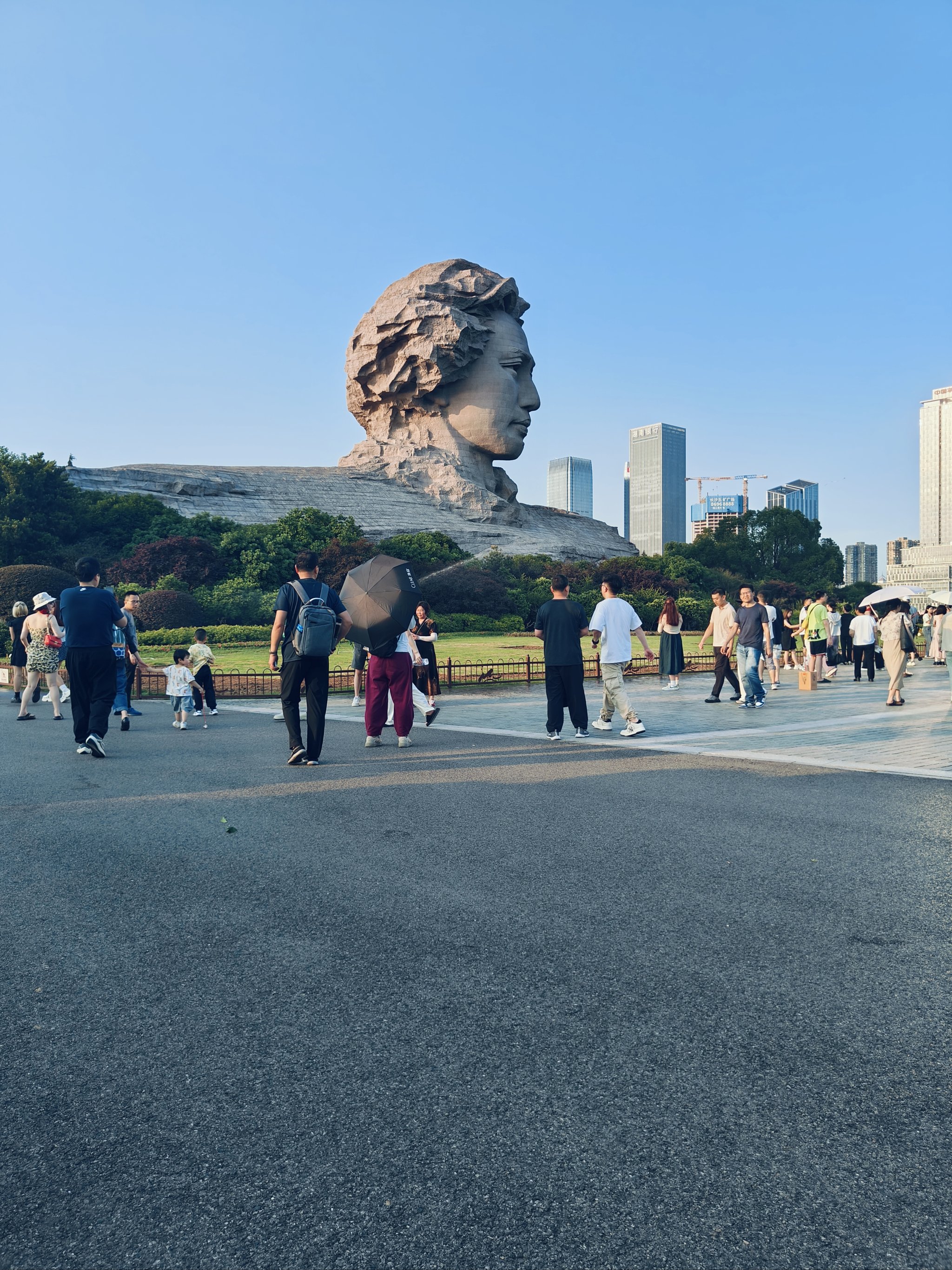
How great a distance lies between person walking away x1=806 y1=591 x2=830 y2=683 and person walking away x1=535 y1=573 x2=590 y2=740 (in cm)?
729

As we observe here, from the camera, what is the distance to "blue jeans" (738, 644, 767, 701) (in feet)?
42.1

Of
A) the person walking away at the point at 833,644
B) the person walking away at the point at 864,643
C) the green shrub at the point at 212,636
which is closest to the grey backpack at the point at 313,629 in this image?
the person walking away at the point at 864,643

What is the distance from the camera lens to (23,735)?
10.8 m

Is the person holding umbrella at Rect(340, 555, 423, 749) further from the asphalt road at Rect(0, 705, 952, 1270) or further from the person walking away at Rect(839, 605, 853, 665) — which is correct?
the person walking away at Rect(839, 605, 853, 665)

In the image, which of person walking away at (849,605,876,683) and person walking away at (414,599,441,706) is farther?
person walking away at (849,605,876,683)

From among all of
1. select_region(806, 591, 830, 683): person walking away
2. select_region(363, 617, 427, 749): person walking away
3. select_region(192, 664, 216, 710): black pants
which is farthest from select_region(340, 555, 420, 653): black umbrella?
select_region(806, 591, 830, 683): person walking away

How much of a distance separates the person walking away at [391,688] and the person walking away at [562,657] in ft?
4.75

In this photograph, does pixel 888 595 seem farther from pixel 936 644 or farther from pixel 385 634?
pixel 385 634

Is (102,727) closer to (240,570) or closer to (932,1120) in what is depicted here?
(932,1120)

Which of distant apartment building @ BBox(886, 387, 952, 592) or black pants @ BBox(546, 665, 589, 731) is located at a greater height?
distant apartment building @ BBox(886, 387, 952, 592)

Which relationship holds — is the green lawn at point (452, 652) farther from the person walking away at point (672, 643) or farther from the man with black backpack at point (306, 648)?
the man with black backpack at point (306, 648)

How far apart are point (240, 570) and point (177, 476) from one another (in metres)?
15.9

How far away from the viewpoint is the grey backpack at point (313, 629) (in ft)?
27.1

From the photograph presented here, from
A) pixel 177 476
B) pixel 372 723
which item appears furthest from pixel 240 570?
pixel 372 723
